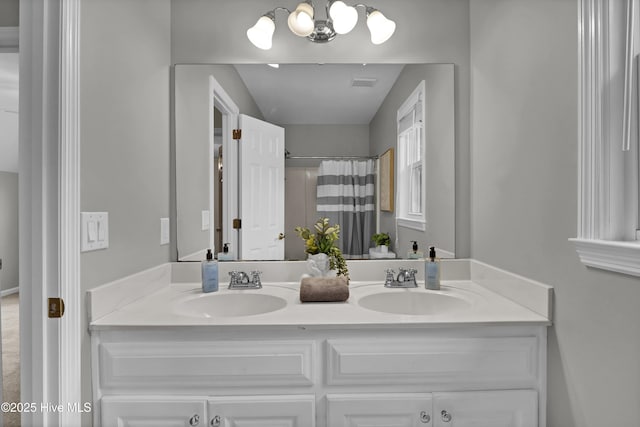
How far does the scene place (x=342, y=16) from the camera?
170cm

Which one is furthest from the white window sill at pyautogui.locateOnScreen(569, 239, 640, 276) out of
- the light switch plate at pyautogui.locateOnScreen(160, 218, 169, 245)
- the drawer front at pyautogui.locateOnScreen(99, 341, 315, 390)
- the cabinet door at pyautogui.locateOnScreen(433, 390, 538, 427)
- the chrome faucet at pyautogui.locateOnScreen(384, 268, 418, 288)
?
the light switch plate at pyautogui.locateOnScreen(160, 218, 169, 245)

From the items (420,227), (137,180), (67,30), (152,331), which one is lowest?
(152,331)

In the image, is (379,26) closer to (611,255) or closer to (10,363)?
(611,255)

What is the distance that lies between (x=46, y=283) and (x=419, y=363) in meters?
1.13

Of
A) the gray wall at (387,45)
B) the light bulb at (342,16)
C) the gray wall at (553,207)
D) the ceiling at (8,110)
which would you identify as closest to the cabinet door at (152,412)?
the gray wall at (553,207)

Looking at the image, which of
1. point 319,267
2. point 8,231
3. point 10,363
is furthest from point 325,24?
point 8,231

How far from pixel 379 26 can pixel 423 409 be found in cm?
158

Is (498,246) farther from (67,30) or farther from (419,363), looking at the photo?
(67,30)

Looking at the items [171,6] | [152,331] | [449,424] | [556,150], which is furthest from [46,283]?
[556,150]

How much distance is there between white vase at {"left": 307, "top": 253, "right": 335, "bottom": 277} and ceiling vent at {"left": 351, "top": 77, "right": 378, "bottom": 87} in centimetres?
87

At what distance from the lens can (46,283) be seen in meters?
1.06

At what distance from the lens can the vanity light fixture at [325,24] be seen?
170cm

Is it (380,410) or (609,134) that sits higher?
(609,134)

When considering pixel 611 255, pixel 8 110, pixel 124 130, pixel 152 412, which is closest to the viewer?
pixel 611 255
